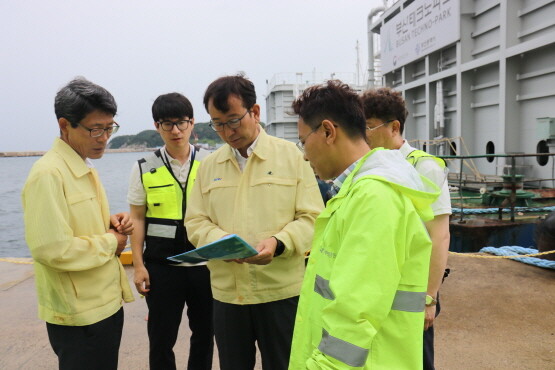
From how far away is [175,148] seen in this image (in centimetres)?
276

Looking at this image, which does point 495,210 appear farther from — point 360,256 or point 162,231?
point 360,256

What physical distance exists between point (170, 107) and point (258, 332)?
1.49 metres

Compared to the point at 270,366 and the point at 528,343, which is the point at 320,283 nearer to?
the point at 270,366

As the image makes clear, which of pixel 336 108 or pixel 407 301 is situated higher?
pixel 336 108

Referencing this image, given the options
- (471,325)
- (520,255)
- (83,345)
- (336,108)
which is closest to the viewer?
(336,108)

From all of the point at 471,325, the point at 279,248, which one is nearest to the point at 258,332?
the point at 279,248

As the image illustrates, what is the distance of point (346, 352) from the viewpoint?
42.6 inches

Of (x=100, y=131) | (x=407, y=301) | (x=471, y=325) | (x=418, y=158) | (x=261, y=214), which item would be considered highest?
(x=100, y=131)

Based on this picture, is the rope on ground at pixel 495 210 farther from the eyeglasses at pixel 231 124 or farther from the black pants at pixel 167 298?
the eyeglasses at pixel 231 124

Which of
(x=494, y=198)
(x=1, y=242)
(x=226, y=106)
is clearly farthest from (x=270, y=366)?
(x=1, y=242)

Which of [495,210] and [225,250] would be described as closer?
[225,250]

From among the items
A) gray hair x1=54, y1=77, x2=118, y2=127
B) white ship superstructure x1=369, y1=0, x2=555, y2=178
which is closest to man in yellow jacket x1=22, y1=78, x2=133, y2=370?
gray hair x1=54, y1=77, x2=118, y2=127

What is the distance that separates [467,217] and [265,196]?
23.2 feet

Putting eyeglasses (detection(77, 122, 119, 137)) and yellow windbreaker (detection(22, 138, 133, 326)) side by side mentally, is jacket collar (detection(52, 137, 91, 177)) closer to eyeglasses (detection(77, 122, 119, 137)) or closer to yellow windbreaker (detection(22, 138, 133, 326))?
yellow windbreaker (detection(22, 138, 133, 326))
